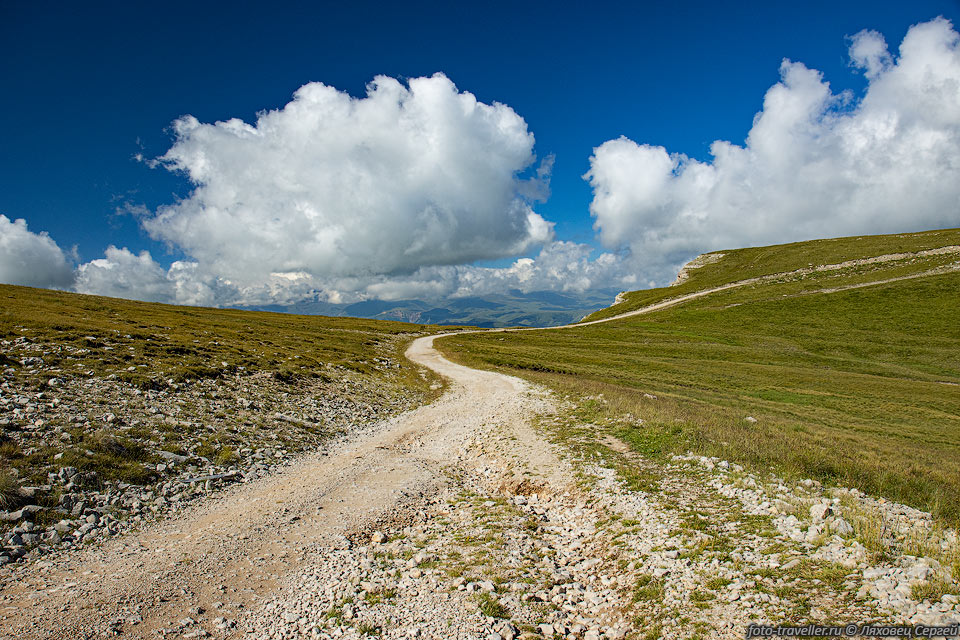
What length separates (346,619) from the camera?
27.8 feet

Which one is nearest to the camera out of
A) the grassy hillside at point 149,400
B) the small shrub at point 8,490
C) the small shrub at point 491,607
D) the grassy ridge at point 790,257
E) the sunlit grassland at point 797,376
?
the small shrub at point 491,607

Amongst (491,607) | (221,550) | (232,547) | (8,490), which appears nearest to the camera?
(491,607)

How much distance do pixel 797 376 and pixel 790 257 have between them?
5232 inches

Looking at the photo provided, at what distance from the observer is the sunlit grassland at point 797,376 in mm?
17359

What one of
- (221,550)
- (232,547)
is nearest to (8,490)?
(221,550)

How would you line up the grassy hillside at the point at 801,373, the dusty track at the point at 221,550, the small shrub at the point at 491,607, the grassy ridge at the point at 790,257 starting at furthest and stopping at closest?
the grassy ridge at the point at 790,257
the grassy hillside at the point at 801,373
the small shrub at the point at 491,607
the dusty track at the point at 221,550

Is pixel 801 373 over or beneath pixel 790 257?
beneath

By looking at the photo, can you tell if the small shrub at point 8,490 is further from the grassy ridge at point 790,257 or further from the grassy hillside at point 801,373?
the grassy ridge at point 790,257

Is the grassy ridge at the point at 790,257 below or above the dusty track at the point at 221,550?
above

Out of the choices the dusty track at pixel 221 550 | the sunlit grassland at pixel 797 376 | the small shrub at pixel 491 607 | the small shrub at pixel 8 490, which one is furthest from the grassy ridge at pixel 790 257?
the small shrub at pixel 8 490

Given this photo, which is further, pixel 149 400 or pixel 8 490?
pixel 149 400

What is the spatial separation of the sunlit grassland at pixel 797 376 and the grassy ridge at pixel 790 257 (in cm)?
824

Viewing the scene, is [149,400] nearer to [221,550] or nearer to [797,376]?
[221,550]

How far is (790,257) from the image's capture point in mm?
154375
